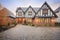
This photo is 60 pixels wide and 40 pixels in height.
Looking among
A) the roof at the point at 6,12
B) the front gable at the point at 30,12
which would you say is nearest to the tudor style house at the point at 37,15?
the front gable at the point at 30,12

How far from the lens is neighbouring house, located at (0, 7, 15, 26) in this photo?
8.25 ft

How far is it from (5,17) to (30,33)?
0.52 metres

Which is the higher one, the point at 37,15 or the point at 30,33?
the point at 37,15

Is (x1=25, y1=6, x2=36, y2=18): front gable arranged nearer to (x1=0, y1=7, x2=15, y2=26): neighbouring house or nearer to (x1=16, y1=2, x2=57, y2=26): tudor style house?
(x1=16, y1=2, x2=57, y2=26): tudor style house

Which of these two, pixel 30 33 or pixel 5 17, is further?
pixel 5 17

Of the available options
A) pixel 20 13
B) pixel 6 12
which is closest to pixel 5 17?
pixel 6 12

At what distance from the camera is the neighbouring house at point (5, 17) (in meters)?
2.52

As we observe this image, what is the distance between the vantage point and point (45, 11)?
240cm

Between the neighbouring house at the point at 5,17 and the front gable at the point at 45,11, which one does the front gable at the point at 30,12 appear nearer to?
the front gable at the point at 45,11

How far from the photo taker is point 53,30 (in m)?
2.40

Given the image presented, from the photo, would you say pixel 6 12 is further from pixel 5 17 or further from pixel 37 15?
pixel 37 15

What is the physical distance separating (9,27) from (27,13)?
39cm

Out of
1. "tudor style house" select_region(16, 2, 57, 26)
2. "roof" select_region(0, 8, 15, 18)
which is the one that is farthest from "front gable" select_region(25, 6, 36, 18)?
"roof" select_region(0, 8, 15, 18)

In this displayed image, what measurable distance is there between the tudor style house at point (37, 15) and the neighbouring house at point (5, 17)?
0.14 meters
